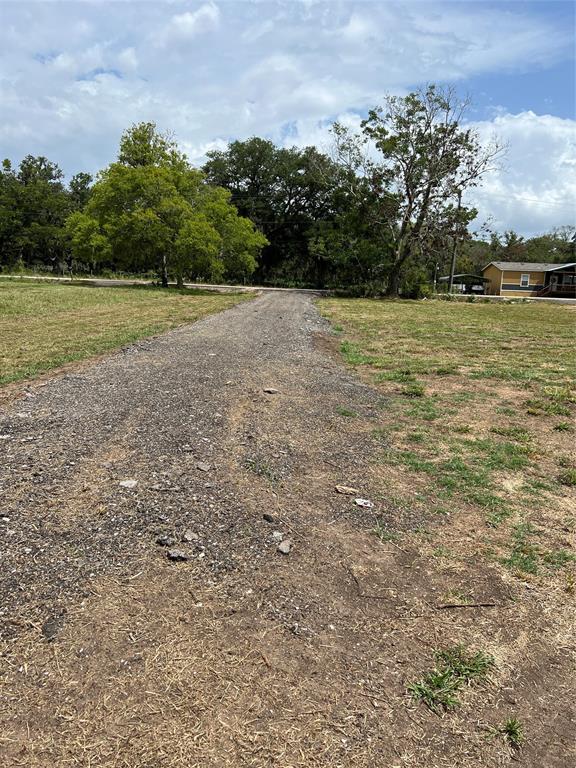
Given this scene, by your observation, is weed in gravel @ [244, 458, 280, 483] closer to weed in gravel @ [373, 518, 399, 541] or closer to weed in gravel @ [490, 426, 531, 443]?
weed in gravel @ [373, 518, 399, 541]

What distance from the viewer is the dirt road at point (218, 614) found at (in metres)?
1.70

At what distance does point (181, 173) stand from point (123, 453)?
30.7 meters

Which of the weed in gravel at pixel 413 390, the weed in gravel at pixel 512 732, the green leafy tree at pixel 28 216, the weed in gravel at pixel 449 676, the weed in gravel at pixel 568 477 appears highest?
the green leafy tree at pixel 28 216

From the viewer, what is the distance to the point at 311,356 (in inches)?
351

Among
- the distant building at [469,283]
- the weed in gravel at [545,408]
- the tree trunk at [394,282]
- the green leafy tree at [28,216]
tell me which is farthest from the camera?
the distant building at [469,283]

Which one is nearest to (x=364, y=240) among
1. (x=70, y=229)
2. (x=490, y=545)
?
(x=70, y=229)

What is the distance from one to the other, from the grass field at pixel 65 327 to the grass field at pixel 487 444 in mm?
4762

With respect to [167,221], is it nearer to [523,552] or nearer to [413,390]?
[413,390]

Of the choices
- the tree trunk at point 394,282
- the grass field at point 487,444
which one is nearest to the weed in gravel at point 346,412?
the grass field at point 487,444

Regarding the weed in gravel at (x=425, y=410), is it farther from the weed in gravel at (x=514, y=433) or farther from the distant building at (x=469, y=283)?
the distant building at (x=469, y=283)

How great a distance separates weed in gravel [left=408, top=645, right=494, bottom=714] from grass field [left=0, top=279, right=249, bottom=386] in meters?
6.08

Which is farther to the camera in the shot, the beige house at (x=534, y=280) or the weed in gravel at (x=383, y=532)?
the beige house at (x=534, y=280)

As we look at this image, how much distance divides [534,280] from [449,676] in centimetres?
5622

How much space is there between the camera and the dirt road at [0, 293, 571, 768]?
5.58 ft
